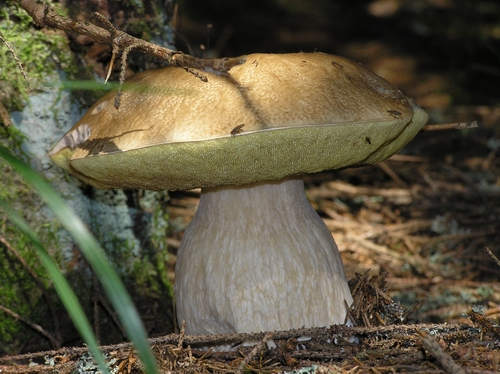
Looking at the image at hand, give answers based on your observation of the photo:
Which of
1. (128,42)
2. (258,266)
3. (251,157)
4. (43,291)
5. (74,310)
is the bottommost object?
(43,291)

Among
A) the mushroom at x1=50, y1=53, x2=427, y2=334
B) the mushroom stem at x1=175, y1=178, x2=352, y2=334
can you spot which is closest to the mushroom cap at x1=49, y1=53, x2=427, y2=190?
the mushroom at x1=50, y1=53, x2=427, y2=334

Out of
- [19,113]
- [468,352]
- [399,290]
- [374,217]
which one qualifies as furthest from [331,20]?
[468,352]

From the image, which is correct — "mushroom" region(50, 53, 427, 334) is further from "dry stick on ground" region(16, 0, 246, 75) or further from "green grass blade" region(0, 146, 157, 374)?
"green grass blade" region(0, 146, 157, 374)

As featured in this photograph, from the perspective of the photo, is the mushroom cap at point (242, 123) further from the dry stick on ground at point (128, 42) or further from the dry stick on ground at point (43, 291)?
the dry stick on ground at point (43, 291)

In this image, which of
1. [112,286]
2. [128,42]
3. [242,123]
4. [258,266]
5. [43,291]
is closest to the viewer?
[112,286]

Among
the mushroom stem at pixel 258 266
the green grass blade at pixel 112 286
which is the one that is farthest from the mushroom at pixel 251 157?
the green grass blade at pixel 112 286

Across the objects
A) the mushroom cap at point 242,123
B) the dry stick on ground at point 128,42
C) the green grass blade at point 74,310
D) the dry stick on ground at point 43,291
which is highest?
the dry stick on ground at point 128,42

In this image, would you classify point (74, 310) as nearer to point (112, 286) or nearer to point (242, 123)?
point (112, 286)

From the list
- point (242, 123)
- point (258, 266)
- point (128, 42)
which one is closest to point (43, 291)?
point (258, 266)
